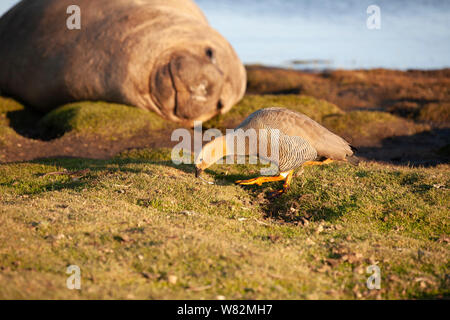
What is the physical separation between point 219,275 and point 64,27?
14302 mm

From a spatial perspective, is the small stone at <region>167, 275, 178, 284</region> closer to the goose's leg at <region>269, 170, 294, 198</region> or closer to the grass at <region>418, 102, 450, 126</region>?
the goose's leg at <region>269, 170, 294, 198</region>

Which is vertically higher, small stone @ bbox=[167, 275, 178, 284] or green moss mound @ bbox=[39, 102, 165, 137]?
green moss mound @ bbox=[39, 102, 165, 137]

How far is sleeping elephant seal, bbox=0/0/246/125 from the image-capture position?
1518 centimetres

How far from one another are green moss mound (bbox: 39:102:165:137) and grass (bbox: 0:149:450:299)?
4848mm

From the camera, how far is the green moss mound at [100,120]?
13977mm

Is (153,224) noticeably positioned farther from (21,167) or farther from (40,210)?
(21,167)

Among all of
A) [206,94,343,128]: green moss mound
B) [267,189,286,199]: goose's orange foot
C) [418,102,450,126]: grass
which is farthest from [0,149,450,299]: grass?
[418,102,450,126]: grass

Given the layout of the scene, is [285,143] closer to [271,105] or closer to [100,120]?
[100,120]

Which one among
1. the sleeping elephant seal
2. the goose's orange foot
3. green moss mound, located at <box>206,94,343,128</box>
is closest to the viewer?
the goose's orange foot

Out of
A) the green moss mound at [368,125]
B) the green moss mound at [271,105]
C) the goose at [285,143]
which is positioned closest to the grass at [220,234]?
the goose at [285,143]

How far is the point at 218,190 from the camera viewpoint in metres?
7.92

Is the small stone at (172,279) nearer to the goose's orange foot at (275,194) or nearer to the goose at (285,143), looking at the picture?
the goose at (285,143)

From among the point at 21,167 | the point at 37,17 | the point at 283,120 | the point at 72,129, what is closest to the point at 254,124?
the point at 283,120

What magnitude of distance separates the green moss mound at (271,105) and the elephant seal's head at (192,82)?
1.79ft
